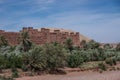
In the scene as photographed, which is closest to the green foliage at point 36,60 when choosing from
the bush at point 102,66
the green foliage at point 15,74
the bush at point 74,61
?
the green foliage at point 15,74

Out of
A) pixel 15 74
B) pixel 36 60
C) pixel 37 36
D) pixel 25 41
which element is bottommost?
pixel 15 74

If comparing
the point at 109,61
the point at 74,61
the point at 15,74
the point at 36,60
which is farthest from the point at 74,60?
the point at 15,74

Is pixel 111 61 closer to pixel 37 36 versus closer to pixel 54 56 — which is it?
pixel 54 56

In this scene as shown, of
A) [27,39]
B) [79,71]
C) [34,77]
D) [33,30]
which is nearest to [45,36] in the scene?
[33,30]

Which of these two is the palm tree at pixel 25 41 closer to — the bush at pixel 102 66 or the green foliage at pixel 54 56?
the green foliage at pixel 54 56

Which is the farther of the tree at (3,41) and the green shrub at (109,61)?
the tree at (3,41)

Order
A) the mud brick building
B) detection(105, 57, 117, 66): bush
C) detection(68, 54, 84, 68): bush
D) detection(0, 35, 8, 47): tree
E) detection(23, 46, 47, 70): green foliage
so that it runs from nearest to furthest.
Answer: detection(23, 46, 47, 70): green foliage → detection(68, 54, 84, 68): bush → detection(105, 57, 117, 66): bush → detection(0, 35, 8, 47): tree → the mud brick building

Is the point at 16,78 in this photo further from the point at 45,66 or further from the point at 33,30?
the point at 33,30

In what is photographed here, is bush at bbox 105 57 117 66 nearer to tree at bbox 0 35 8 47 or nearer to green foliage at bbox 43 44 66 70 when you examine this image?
green foliage at bbox 43 44 66 70

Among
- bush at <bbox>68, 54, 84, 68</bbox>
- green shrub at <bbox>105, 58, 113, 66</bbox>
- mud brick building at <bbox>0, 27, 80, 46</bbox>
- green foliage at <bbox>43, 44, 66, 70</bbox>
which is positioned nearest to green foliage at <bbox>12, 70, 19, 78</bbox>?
green foliage at <bbox>43, 44, 66, 70</bbox>

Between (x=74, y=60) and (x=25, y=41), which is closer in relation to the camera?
(x=74, y=60)

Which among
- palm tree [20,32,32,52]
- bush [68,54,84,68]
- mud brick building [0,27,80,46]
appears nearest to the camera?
bush [68,54,84,68]

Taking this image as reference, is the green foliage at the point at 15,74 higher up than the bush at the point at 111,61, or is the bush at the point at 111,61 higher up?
the bush at the point at 111,61

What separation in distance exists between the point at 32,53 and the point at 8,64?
12.0ft
